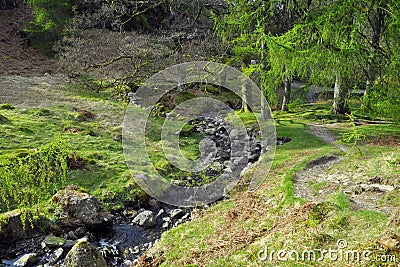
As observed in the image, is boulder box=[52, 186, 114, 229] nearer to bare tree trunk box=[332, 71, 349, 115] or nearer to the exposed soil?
bare tree trunk box=[332, 71, 349, 115]

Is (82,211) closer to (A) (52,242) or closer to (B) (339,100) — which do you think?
(A) (52,242)

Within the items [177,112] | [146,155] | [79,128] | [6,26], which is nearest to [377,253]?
[146,155]

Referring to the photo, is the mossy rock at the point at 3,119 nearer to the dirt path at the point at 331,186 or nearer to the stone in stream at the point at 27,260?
the stone in stream at the point at 27,260

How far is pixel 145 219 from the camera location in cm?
948

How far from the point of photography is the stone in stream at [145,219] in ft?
30.9

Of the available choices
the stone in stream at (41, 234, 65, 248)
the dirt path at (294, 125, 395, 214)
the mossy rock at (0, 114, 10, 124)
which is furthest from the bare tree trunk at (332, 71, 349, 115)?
the mossy rock at (0, 114, 10, 124)

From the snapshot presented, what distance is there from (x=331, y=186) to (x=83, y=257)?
19.5 ft

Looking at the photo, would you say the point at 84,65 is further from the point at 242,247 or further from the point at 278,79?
the point at 242,247

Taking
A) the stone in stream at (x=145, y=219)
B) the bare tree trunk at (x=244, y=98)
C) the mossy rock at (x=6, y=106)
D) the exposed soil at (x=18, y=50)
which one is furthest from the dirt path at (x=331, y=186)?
the exposed soil at (x=18, y=50)

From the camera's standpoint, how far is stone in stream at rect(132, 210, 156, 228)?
9414 mm

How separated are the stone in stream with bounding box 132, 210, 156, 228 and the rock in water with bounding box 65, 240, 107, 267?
7.30ft

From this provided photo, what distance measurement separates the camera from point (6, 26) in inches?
1356

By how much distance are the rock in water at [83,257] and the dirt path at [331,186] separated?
4.77 metres

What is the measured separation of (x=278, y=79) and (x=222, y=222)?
533 centimetres
